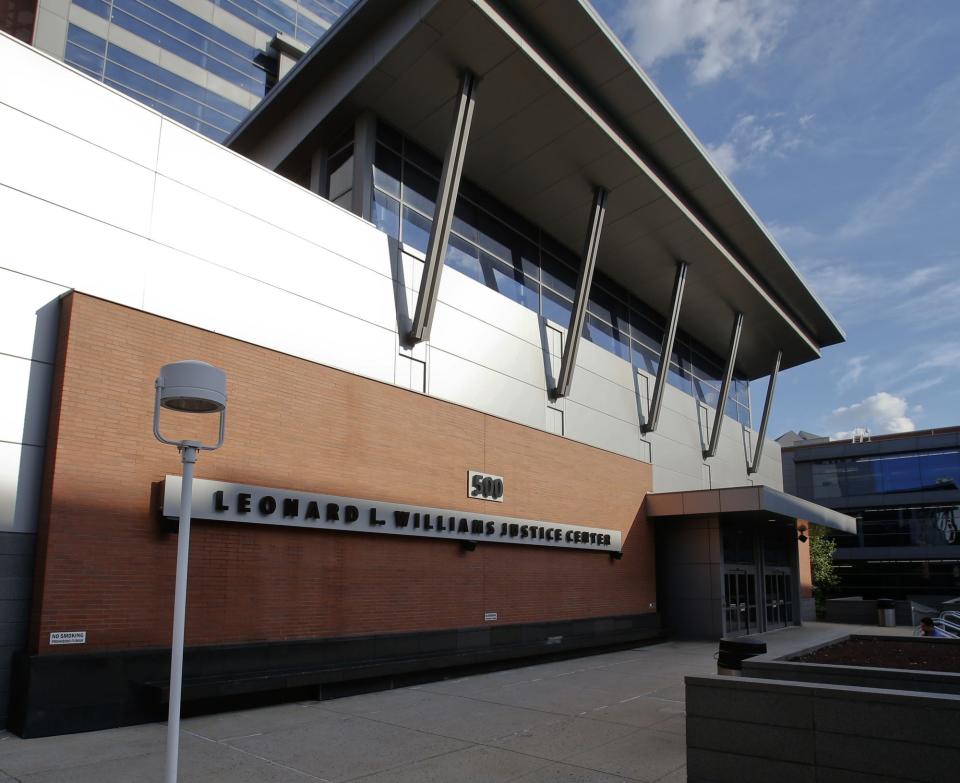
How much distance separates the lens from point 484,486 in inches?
672

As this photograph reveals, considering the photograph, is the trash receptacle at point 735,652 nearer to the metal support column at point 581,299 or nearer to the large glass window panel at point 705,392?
the metal support column at point 581,299

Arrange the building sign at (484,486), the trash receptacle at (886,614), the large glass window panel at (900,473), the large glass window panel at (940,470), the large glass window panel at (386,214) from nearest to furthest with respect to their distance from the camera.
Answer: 1. the building sign at (484,486)
2. the large glass window panel at (386,214)
3. the trash receptacle at (886,614)
4. the large glass window panel at (940,470)
5. the large glass window panel at (900,473)

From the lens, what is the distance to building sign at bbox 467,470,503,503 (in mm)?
16695

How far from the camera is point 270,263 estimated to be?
44.7 ft

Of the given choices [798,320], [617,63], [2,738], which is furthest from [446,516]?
[798,320]

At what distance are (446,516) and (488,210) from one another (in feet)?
32.3

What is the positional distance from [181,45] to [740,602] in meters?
37.4

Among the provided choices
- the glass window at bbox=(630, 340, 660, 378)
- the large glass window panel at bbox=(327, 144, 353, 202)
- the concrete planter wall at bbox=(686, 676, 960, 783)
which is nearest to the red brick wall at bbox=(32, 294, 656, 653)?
the large glass window panel at bbox=(327, 144, 353, 202)

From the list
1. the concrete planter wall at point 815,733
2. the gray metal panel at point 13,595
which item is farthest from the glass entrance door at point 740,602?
the gray metal panel at point 13,595

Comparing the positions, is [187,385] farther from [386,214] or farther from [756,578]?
[756,578]

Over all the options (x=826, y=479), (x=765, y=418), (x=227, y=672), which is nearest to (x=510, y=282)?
(x=227, y=672)

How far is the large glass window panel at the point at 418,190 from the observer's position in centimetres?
1853

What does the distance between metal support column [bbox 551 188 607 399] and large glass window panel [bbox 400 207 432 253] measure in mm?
5017

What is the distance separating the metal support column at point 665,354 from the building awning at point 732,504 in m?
2.69
